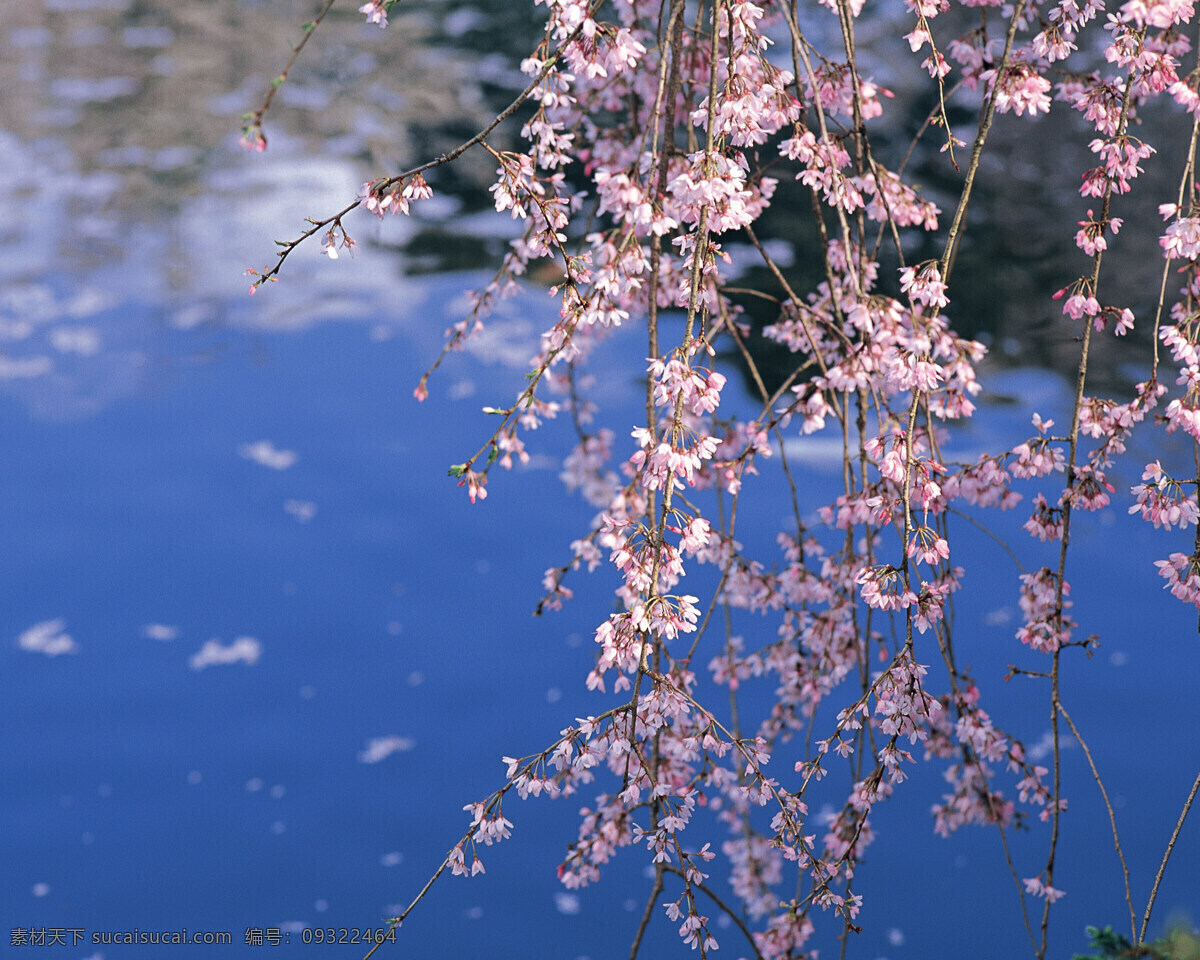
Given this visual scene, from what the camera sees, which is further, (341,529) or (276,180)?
(276,180)

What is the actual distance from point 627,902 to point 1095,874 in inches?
37.1

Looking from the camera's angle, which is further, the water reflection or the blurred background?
the water reflection

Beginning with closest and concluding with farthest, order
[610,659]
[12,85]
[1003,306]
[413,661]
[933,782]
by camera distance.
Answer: [610,659]
[933,782]
[413,661]
[1003,306]
[12,85]

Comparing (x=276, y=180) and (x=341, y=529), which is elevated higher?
(x=276, y=180)

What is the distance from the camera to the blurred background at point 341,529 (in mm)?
2371

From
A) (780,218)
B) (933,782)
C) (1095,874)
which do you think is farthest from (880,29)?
(1095,874)

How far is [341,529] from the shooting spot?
3.27m

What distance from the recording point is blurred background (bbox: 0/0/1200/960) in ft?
7.78

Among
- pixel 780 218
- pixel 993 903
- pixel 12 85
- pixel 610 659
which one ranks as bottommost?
pixel 610 659

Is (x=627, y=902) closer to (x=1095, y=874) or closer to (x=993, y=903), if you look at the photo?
(x=993, y=903)

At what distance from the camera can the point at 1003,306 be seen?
3.52 meters

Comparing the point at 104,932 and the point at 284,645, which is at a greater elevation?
the point at 284,645

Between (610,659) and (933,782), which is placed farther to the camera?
(933,782)

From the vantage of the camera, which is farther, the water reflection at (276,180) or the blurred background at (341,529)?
the water reflection at (276,180)
